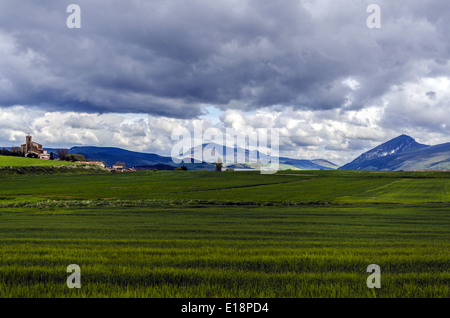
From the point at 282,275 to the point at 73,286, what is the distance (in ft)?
16.4

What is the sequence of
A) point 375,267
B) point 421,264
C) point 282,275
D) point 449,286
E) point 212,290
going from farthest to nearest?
point 421,264, point 375,267, point 282,275, point 449,286, point 212,290

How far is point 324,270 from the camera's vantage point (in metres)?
9.34

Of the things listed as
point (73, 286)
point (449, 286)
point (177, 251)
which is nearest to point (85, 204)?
point (177, 251)

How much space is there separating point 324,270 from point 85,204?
5702 centimetres

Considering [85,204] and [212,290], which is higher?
[212,290]

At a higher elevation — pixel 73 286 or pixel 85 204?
pixel 73 286

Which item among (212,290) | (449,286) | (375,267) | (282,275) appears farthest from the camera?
(375,267)

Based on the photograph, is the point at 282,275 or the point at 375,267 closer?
the point at 282,275
